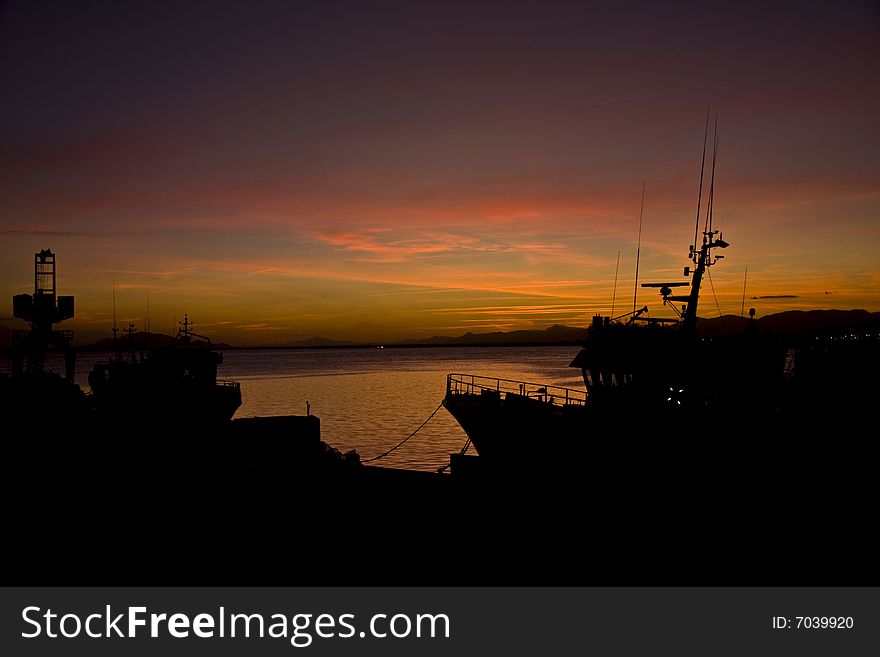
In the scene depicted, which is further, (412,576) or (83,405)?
(83,405)

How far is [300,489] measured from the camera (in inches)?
920

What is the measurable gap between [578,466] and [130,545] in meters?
15.7

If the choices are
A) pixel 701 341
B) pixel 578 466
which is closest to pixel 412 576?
pixel 578 466

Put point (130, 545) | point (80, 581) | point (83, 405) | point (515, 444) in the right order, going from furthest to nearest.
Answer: point (83, 405), point (515, 444), point (130, 545), point (80, 581)

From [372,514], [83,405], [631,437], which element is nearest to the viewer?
[372,514]

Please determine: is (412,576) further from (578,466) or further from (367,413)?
(367,413)

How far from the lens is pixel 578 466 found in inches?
1012

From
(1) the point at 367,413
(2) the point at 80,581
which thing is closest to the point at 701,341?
(2) the point at 80,581

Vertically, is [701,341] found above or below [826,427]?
above

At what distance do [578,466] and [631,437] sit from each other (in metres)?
2.30

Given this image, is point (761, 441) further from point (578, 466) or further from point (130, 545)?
point (130, 545)

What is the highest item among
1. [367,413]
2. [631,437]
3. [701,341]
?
[701,341]
